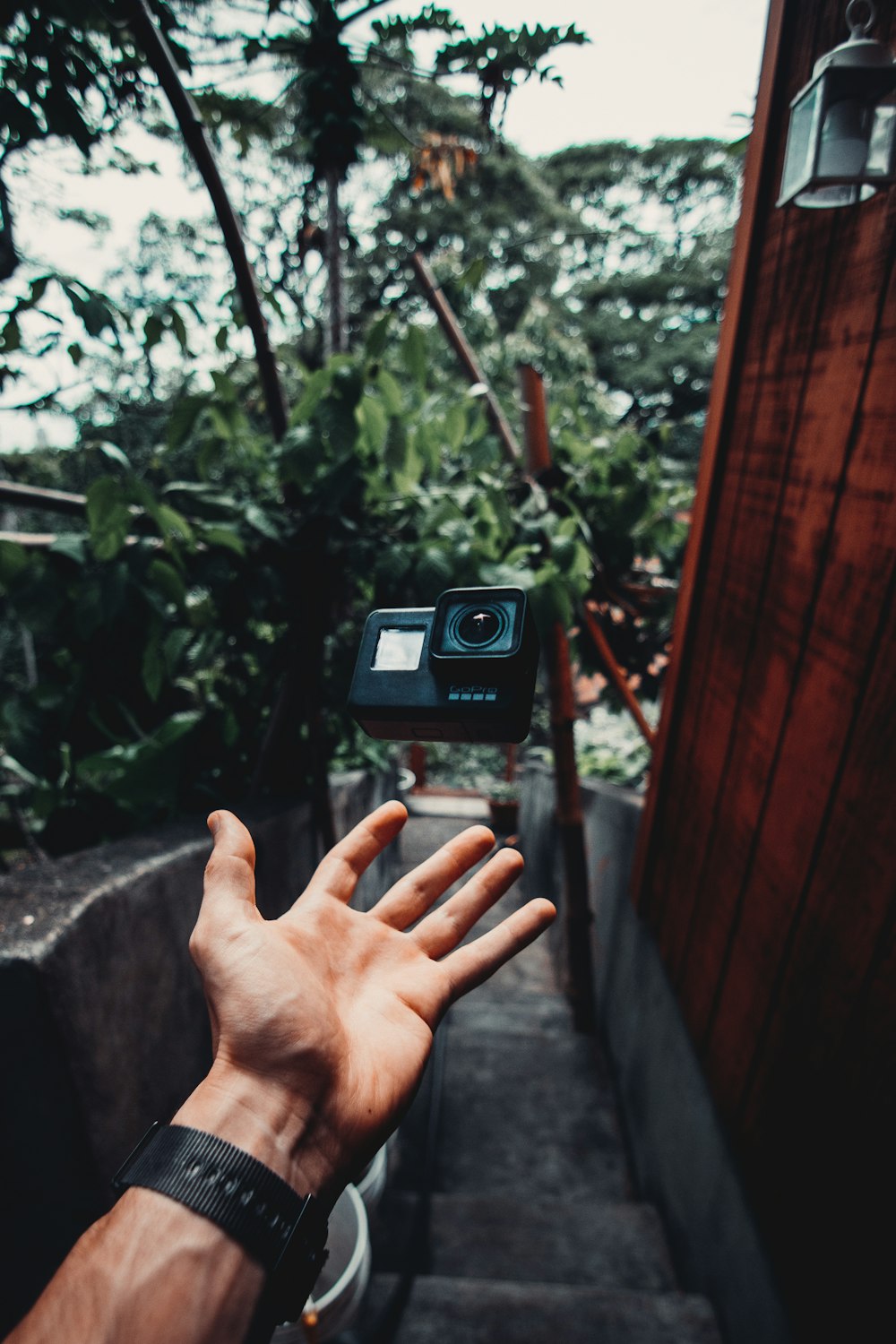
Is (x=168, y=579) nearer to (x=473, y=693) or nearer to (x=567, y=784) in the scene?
(x=473, y=693)

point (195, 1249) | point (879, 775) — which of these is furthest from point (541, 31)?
point (195, 1249)

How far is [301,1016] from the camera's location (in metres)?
0.79

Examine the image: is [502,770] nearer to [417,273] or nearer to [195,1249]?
[417,273]

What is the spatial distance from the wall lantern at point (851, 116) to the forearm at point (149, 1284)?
1536 mm

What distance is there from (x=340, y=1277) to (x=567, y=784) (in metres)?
2.04

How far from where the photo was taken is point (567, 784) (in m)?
3.16

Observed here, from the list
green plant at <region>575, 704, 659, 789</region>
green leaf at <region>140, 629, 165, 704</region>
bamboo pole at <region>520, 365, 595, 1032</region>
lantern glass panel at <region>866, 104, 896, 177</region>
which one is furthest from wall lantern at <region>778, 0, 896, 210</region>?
green plant at <region>575, 704, 659, 789</region>

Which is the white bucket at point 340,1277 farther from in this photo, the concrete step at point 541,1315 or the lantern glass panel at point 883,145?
the lantern glass panel at point 883,145

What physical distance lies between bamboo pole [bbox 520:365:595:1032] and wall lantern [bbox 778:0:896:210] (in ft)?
4.60

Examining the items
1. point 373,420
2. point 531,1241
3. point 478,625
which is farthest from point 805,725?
point 531,1241

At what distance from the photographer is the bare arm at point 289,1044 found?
584 millimetres

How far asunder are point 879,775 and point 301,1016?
3.31ft

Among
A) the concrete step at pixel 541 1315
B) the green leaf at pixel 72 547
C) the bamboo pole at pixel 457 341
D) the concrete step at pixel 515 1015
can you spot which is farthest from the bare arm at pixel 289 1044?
the concrete step at pixel 515 1015

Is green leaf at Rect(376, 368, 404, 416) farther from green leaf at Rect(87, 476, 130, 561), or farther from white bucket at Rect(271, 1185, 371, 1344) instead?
white bucket at Rect(271, 1185, 371, 1344)
